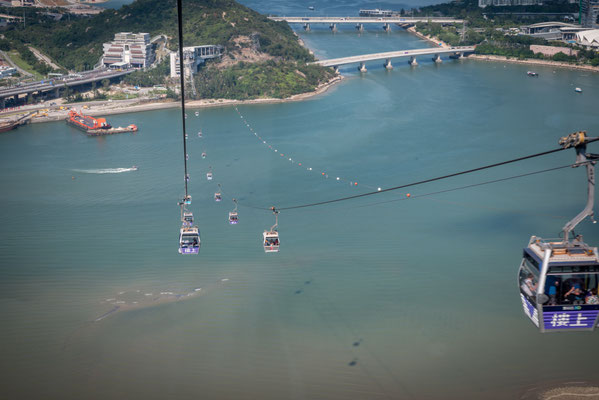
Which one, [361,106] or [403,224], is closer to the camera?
[403,224]

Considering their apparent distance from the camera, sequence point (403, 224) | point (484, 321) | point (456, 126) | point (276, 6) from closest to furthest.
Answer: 1. point (484, 321)
2. point (403, 224)
3. point (456, 126)
4. point (276, 6)

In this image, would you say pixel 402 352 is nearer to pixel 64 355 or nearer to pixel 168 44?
pixel 64 355

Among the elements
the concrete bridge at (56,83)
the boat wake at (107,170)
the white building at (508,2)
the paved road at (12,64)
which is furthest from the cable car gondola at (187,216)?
the white building at (508,2)

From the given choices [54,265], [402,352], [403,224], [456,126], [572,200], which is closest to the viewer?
[402,352]

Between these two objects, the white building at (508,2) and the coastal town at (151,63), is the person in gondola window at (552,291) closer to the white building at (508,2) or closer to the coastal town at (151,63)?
the coastal town at (151,63)

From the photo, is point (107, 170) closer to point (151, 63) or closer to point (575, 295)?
point (151, 63)

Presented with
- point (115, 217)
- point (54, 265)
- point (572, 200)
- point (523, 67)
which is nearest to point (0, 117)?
point (115, 217)

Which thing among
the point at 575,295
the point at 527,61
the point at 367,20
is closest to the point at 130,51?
the point at 367,20
